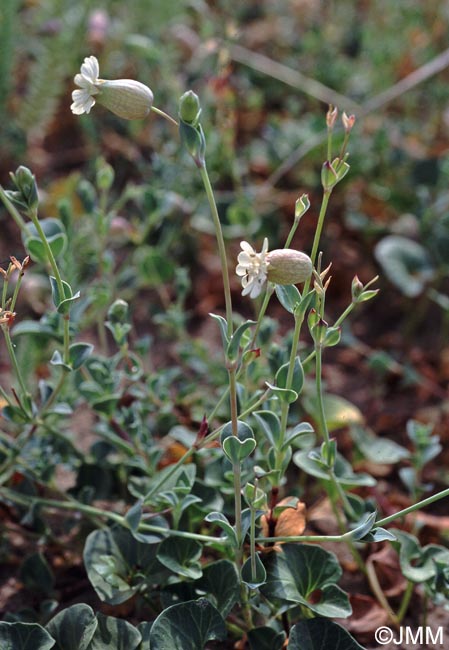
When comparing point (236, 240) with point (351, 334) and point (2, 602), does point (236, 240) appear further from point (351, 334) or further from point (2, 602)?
point (2, 602)

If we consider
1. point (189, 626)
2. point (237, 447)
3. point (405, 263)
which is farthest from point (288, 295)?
point (405, 263)

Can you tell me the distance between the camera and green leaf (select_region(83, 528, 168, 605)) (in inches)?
41.7

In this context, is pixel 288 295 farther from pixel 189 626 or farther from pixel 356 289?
pixel 189 626

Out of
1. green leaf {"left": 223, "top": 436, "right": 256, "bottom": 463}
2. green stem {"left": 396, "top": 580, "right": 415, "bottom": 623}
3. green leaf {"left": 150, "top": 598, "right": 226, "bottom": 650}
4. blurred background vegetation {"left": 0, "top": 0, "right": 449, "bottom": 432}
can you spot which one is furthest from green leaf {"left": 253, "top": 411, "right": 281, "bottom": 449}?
blurred background vegetation {"left": 0, "top": 0, "right": 449, "bottom": 432}

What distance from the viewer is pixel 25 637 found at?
3.18 feet

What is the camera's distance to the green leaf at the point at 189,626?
3.14 ft

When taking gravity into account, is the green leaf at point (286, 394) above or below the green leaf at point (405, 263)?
above

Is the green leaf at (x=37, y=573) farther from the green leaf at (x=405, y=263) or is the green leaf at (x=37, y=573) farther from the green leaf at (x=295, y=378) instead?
the green leaf at (x=405, y=263)

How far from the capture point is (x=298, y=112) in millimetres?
2270

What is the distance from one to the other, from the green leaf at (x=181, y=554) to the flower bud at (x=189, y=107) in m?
0.54

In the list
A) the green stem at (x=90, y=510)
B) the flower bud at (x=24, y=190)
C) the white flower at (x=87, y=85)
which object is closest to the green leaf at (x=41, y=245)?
the flower bud at (x=24, y=190)

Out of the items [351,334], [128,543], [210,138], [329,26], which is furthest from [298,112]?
[128,543]

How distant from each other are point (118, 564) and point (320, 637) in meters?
0.29

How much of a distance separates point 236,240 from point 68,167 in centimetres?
61
